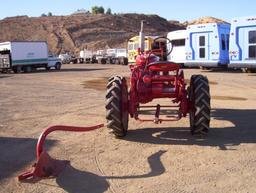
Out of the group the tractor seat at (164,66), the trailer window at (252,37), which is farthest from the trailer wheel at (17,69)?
the tractor seat at (164,66)

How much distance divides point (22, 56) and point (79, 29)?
4584 cm

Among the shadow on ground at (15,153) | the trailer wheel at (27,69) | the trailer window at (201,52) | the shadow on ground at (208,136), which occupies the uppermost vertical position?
the trailer window at (201,52)

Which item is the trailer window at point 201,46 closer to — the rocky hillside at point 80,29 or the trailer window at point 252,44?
the trailer window at point 252,44

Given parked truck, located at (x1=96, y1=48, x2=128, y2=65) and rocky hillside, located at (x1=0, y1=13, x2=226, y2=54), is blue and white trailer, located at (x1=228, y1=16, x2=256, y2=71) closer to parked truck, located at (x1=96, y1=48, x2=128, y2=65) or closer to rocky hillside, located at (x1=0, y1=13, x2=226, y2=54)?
parked truck, located at (x1=96, y1=48, x2=128, y2=65)

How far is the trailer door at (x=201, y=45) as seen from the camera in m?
30.6

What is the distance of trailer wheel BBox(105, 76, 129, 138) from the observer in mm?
9305

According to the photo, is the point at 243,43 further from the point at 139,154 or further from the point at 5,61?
the point at 5,61

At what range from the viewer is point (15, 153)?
862 cm

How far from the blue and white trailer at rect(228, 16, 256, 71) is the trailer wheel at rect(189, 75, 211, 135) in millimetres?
17599

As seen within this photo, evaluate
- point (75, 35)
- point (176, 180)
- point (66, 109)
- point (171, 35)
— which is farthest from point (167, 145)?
point (75, 35)

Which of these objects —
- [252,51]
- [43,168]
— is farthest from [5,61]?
[43,168]

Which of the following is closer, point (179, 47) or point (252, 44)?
point (252, 44)

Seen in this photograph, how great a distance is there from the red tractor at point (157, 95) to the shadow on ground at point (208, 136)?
0.27 m

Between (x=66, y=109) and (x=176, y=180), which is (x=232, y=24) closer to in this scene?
(x=66, y=109)
